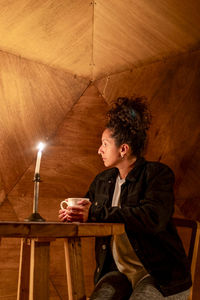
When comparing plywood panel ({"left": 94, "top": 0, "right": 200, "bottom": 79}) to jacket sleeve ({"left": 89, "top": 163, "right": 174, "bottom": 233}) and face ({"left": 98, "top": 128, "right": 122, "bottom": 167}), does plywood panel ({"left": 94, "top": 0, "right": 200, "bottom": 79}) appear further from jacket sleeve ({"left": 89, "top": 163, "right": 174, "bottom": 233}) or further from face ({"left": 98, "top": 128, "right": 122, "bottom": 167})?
jacket sleeve ({"left": 89, "top": 163, "right": 174, "bottom": 233})

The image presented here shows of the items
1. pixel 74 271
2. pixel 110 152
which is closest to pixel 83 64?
pixel 110 152

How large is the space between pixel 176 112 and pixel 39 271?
172 centimetres

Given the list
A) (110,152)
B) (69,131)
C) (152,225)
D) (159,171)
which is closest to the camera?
(152,225)

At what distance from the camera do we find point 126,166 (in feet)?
7.63

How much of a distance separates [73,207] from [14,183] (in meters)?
0.94

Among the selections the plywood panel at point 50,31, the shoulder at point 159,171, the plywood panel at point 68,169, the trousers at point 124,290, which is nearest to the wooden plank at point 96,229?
the trousers at point 124,290

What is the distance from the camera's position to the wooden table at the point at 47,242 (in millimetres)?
1431

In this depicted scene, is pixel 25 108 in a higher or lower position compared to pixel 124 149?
higher

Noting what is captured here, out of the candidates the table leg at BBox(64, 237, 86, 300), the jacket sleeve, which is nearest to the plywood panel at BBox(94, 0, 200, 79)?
the jacket sleeve

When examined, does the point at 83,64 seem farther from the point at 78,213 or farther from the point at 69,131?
the point at 78,213

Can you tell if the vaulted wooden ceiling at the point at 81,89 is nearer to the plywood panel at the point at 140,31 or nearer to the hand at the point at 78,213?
the plywood panel at the point at 140,31

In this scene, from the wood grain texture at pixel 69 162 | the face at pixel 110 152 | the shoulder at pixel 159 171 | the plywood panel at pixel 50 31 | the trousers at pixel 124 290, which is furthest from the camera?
the wood grain texture at pixel 69 162

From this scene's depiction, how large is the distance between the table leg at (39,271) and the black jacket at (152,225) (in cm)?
Answer: 38

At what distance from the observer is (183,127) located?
2.85 metres
